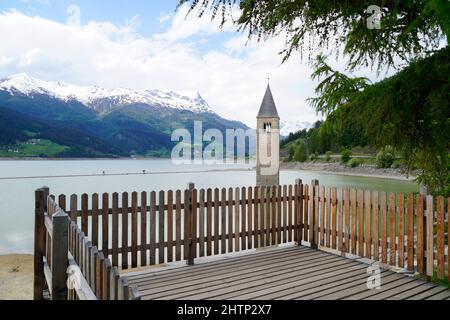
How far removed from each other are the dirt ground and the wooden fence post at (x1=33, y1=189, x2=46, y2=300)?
488 centimetres

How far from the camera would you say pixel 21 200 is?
172 feet

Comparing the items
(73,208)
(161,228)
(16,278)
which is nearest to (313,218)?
→ (161,228)

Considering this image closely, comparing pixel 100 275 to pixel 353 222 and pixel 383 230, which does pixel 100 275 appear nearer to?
pixel 383 230

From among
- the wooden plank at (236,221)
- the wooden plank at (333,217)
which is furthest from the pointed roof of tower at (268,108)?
the wooden plank at (236,221)

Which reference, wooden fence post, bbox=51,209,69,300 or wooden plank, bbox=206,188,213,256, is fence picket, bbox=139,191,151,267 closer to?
wooden plank, bbox=206,188,213,256

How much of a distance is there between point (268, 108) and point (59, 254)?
23.1 metres

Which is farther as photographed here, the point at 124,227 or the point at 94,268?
the point at 124,227

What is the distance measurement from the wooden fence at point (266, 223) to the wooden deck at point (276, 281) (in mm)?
374

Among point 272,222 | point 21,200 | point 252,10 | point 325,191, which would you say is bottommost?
point 21,200

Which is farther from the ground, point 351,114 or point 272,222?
point 351,114

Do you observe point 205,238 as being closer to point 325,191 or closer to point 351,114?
point 325,191

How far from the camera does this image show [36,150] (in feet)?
490
